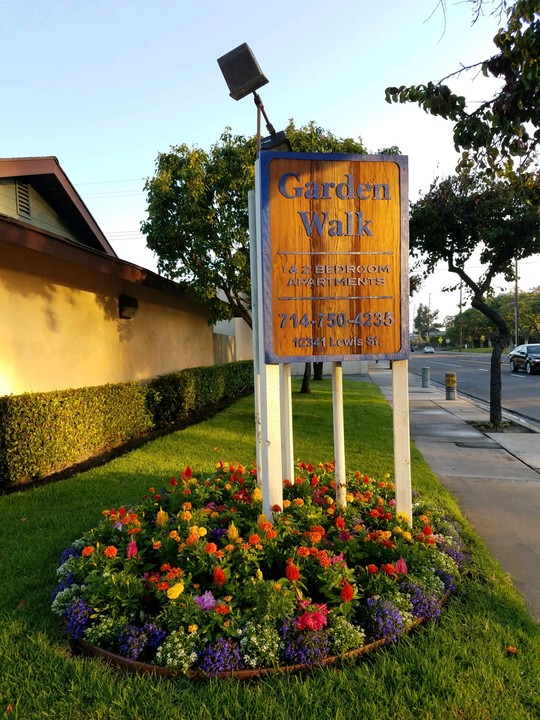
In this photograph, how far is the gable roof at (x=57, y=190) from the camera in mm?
8164

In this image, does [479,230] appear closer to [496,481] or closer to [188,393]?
[496,481]

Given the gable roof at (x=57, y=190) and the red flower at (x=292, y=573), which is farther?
the gable roof at (x=57, y=190)

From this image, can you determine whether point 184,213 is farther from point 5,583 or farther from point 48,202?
point 5,583

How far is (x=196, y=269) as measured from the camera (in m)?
9.84

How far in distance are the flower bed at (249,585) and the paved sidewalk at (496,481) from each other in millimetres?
610

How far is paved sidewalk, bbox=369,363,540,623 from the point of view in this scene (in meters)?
3.77

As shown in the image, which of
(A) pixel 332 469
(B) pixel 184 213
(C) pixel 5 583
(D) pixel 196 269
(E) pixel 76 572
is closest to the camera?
(E) pixel 76 572

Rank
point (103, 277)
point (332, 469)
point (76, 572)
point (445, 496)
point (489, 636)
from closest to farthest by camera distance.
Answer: point (489, 636), point (76, 572), point (332, 469), point (445, 496), point (103, 277)

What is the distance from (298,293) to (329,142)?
7.10 meters

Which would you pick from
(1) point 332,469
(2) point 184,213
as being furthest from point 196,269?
(1) point 332,469

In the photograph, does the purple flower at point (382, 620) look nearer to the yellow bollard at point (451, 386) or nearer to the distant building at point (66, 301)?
the distant building at point (66, 301)

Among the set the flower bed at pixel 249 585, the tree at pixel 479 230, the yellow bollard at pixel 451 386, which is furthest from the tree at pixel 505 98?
the yellow bollard at pixel 451 386

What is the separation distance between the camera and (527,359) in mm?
23969

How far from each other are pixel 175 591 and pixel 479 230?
321 inches
